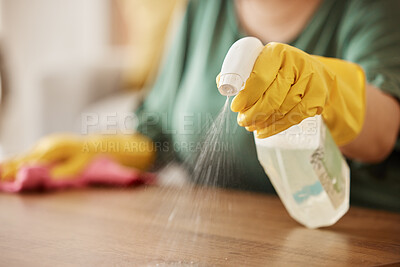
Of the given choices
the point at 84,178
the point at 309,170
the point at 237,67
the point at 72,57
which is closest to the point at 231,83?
the point at 237,67

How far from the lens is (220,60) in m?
0.89

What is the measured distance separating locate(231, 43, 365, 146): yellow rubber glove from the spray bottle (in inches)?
1.4

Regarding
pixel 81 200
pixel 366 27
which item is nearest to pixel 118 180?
pixel 81 200

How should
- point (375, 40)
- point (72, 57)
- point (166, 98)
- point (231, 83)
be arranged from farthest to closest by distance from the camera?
point (72, 57), point (166, 98), point (375, 40), point (231, 83)

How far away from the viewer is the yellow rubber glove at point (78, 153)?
83cm

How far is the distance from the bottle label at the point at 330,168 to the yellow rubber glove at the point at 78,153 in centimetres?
47

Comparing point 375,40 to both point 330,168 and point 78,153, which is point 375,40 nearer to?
point 330,168

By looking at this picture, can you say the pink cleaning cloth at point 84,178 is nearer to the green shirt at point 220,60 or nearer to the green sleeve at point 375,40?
the green shirt at point 220,60

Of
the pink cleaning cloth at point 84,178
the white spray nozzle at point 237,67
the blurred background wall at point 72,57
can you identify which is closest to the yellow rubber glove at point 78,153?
the pink cleaning cloth at point 84,178

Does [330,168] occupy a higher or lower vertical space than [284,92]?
lower

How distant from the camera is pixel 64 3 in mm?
2195

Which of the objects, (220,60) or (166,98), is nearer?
(220,60)

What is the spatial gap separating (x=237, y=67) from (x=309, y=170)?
16 cm

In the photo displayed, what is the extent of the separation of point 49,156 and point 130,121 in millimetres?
292
